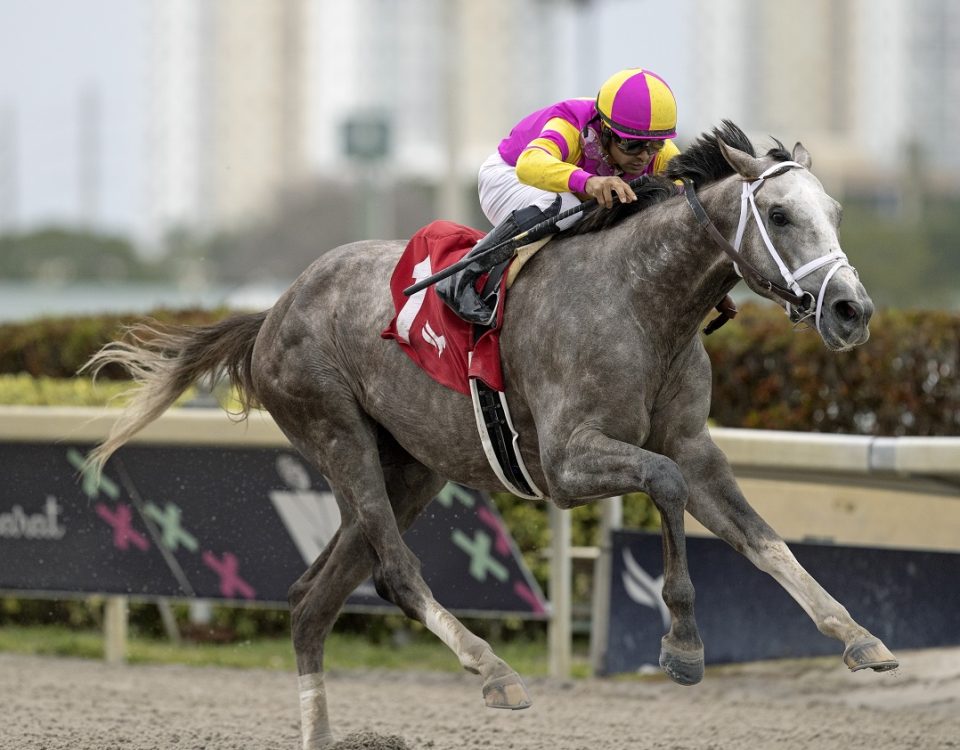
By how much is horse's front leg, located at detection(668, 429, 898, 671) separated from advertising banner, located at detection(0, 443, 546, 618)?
6.94 feet

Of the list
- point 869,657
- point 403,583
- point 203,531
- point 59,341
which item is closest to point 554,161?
point 403,583

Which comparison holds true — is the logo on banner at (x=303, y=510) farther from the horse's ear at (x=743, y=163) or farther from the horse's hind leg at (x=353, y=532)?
the horse's ear at (x=743, y=163)

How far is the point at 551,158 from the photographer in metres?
4.45

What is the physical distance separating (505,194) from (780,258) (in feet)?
3.42

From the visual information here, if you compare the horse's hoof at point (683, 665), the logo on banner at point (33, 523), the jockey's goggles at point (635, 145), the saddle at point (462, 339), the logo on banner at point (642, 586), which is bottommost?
the logo on banner at point (642, 586)

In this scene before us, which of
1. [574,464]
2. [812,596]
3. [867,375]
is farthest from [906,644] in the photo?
[574,464]

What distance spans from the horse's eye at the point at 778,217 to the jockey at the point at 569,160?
1.56 ft

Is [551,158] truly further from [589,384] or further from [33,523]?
[33,523]

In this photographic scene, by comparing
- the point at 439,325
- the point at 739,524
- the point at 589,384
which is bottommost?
the point at 739,524

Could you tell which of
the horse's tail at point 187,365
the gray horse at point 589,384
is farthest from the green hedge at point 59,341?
the gray horse at point 589,384

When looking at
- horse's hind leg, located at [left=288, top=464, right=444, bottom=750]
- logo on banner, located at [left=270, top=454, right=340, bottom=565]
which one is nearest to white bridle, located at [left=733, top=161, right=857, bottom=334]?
horse's hind leg, located at [left=288, top=464, right=444, bottom=750]

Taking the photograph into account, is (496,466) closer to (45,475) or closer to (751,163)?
(751,163)

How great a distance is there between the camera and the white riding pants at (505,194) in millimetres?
4648

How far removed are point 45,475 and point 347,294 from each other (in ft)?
8.36
